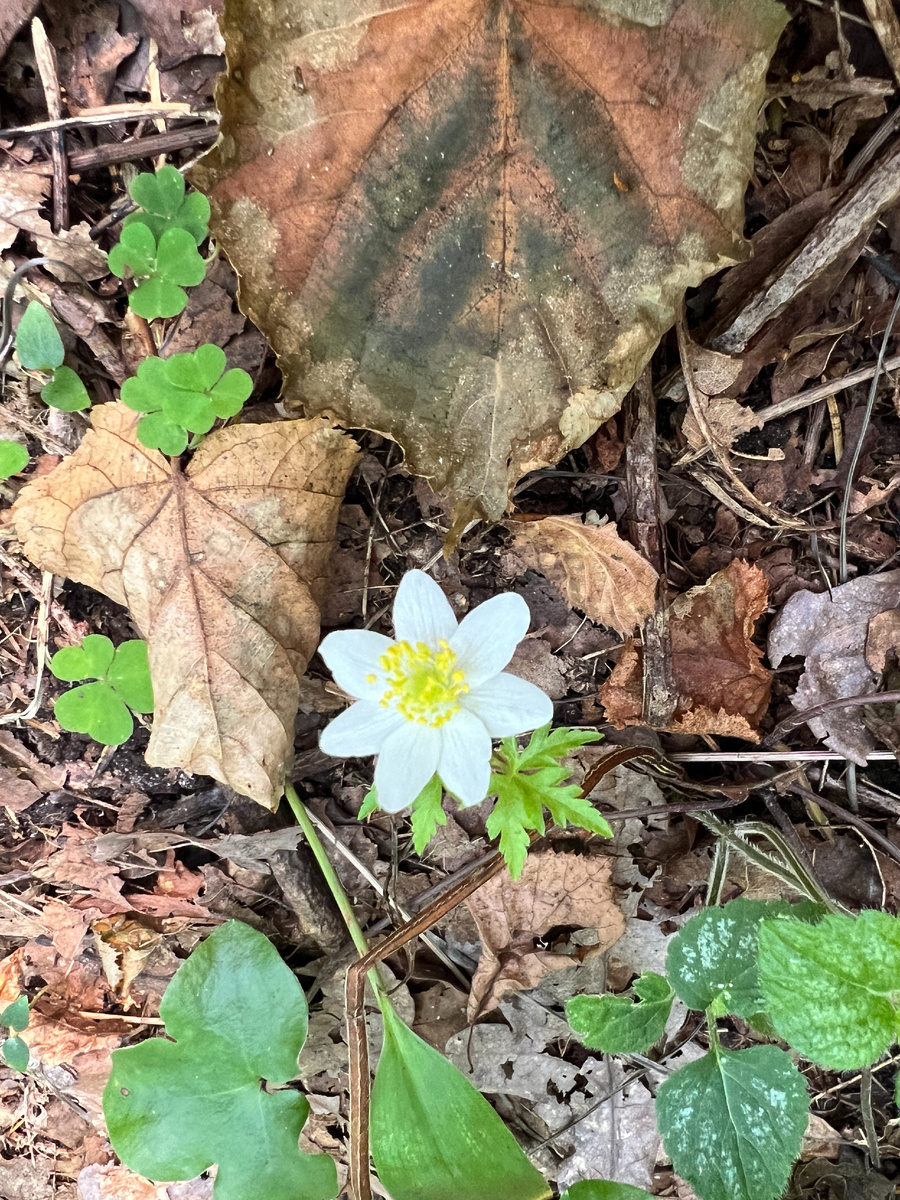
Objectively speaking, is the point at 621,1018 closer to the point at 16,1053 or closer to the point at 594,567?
the point at 594,567

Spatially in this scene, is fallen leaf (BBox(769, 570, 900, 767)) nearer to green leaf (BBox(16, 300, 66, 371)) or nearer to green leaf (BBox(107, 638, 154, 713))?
green leaf (BBox(107, 638, 154, 713))

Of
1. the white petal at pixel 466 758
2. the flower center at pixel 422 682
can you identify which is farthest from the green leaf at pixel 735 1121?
the flower center at pixel 422 682

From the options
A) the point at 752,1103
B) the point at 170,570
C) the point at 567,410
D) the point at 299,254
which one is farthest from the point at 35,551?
the point at 752,1103

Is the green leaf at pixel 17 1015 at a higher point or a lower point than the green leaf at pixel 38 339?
lower

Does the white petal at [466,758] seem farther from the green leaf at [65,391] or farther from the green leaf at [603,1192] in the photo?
the green leaf at [65,391]

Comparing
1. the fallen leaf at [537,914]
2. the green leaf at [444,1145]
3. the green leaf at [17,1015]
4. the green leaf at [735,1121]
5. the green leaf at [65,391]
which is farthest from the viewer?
the green leaf at [17,1015]

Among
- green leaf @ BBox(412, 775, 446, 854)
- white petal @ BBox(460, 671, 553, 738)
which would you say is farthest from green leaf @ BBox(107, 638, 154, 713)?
white petal @ BBox(460, 671, 553, 738)

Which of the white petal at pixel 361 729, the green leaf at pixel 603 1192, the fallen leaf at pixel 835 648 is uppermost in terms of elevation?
the white petal at pixel 361 729

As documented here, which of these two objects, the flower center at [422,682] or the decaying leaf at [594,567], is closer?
the flower center at [422,682]
